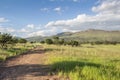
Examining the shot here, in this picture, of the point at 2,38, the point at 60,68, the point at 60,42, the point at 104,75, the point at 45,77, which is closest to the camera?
the point at 104,75

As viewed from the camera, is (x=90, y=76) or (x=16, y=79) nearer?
(x=90, y=76)

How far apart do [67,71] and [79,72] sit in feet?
3.38

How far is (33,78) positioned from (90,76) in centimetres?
331

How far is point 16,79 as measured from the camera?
1248 cm

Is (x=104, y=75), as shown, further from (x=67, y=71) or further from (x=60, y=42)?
(x=60, y=42)

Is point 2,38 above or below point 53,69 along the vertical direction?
above

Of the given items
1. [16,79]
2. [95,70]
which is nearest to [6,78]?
[16,79]

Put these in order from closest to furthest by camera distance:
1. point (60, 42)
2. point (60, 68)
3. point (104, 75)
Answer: point (104, 75)
point (60, 68)
point (60, 42)

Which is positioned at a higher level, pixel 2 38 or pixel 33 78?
pixel 2 38

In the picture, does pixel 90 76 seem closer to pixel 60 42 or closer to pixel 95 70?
pixel 95 70

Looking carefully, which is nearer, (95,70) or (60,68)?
(95,70)

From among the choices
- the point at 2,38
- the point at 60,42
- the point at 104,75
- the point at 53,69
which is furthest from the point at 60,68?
the point at 60,42

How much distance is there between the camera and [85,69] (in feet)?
41.2

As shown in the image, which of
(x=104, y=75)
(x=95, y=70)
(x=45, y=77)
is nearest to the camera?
(x=104, y=75)
